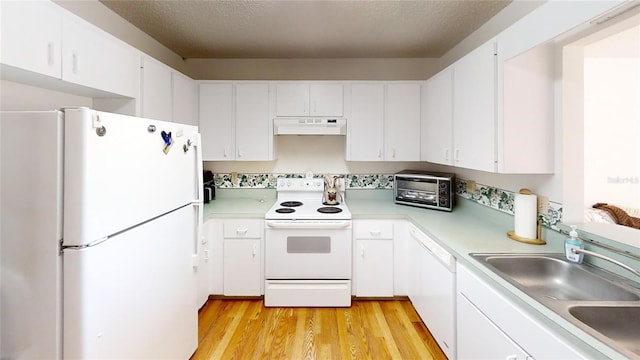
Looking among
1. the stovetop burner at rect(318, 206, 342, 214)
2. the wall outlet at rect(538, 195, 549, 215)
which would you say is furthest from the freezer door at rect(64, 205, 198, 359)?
the wall outlet at rect(538, 195, 549, 215)

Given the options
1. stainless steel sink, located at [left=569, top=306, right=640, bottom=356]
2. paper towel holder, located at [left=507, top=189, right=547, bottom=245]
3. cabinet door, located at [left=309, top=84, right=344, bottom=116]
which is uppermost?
cabinet door, located at [left=309, top=84, right=344, bottom=116]

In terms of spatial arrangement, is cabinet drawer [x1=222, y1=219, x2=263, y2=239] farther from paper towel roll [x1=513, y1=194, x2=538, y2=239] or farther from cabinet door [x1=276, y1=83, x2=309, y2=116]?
paper towel roll [x1=513, y1=194, x2=538, y2=239]

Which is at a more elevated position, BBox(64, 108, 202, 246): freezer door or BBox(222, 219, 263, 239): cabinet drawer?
BBox(64, 108, 202, 246): freezer door

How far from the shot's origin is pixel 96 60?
162cm

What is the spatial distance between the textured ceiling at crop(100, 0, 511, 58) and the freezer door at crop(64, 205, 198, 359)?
1.55 m

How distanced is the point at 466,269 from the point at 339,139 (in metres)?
1.97

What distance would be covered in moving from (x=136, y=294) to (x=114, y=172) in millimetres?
568

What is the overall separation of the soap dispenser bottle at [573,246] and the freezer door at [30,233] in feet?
7.44

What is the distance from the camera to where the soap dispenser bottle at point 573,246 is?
1.42 meters

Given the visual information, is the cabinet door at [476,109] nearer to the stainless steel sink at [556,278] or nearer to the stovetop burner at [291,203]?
the stainless steel sink at [556,278]

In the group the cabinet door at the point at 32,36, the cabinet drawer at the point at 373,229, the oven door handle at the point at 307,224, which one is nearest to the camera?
the cabinet door at the point at 32,36

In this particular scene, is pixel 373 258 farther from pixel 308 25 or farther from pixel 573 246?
pixel 308 25

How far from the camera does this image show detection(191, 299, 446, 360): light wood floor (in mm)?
1944

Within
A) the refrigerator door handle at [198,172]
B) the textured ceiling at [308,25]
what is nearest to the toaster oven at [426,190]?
the textured ceiling at [308,25]
